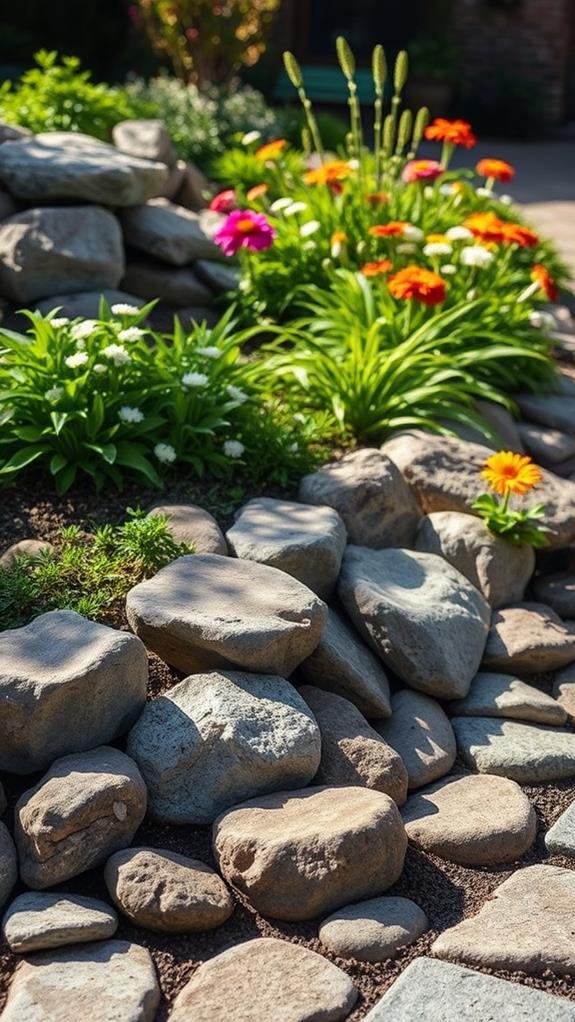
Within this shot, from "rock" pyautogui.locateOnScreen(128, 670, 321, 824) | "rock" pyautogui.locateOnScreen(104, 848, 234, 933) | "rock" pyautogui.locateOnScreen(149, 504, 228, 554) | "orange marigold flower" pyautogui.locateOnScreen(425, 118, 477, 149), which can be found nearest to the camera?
"rock" pyautogui.locateOnScreen(104, 848, 234, 933)

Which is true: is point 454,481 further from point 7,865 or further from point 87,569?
point 7,865

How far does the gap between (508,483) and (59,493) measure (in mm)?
1461

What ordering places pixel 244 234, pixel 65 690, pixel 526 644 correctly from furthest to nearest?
pixel 244 234
pixel 526 644
pixel 65 690

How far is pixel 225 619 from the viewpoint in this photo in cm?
333

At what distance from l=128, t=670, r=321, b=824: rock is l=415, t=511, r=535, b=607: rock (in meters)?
1.23

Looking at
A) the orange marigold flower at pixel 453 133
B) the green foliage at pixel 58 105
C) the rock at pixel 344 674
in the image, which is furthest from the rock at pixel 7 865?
the green foliage at pixel 58 105

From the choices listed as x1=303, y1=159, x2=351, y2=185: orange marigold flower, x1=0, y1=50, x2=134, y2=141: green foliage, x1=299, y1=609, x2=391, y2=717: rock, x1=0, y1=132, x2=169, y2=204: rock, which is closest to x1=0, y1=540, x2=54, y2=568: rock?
x1=299, y1=609, x2=391, y2=717: rock

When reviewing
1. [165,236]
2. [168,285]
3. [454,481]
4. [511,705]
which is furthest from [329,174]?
[511,705]

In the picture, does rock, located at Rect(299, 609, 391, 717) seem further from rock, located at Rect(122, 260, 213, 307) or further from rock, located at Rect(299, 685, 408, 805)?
rock, located at Rect(122, 260, 213, 307)

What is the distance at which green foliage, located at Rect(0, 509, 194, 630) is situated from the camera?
356cm

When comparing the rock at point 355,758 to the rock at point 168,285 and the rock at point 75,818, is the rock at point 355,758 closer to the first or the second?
the rock at point 75,818

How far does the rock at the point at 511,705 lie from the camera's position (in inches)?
152

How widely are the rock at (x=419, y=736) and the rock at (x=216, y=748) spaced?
392 millimetres

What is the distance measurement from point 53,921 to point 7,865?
0.21m
